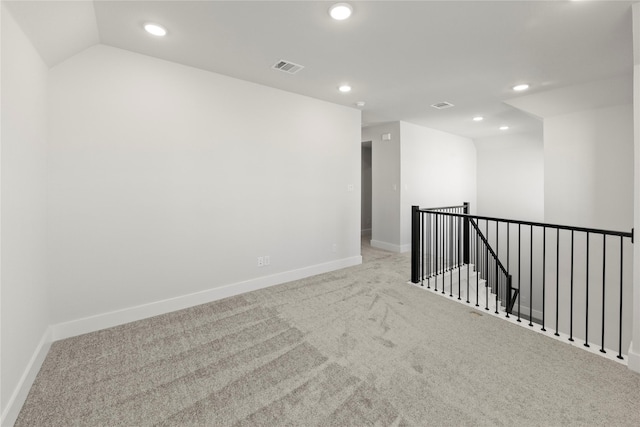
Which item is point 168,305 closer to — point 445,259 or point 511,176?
point 445,259

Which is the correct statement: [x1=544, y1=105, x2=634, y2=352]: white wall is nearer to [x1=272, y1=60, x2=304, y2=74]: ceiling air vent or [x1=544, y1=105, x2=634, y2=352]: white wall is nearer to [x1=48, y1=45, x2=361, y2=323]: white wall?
[x1=48, y1=45, x2=361, y2=323]: white wall

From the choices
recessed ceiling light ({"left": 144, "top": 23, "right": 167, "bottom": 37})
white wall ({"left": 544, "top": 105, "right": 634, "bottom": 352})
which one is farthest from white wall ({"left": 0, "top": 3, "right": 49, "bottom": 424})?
white wall ({"left": 544, "top": 105, "right": 634, "bottom": 352})

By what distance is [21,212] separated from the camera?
185 cm

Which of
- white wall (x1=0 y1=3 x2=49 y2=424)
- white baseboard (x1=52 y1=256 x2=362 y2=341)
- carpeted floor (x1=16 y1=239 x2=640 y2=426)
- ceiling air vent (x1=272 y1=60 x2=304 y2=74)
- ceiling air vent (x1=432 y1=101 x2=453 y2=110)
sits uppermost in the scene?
ceiling air vent (x1=432 y1=101 x2=453 y2=110)

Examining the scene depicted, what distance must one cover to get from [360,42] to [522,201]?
622 centimetres

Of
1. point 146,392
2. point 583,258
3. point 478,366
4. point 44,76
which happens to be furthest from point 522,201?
point 44,76

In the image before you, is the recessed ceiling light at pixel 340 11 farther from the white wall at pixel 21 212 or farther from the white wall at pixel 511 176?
the white wall at pixel 511 176

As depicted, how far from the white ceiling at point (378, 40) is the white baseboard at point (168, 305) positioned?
224cm

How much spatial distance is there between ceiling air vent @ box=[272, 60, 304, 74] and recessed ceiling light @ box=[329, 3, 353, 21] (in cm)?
92

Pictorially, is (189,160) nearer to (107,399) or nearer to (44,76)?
(44,76)

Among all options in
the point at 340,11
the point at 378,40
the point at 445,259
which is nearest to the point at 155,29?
the point at 340,11

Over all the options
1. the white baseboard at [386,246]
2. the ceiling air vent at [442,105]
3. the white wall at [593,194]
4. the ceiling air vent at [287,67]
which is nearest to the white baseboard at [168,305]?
the white baseboard at [386,246]

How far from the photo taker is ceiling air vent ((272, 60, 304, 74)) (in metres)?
3.01

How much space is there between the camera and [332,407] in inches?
67.4
